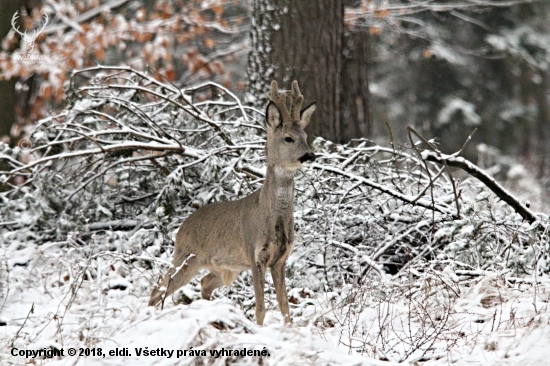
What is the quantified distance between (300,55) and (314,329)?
4446 millimetres

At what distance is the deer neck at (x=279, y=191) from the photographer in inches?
204

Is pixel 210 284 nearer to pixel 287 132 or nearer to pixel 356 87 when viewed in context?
pixel 287 132

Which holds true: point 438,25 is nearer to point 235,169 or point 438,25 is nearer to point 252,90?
point 252,90

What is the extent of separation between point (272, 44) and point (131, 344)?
5.19 metres

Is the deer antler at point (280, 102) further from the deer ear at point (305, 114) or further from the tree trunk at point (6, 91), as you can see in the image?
the tree trunk at point (6, 91)

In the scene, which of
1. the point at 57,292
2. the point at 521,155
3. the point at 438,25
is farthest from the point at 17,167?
the point at 521,155

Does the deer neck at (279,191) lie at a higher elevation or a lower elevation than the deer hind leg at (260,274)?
higher

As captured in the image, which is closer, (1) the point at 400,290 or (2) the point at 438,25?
(1) the point at 400,290

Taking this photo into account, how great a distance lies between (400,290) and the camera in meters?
5.38

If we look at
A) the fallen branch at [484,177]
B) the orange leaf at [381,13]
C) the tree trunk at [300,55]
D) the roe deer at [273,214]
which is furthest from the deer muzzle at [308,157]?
the orange leaf at [381,13]

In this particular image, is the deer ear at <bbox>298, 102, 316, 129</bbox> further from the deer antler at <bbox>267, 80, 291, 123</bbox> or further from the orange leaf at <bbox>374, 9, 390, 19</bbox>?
the orange leaf at <bbox>374, 9, 390, 19</bbox>

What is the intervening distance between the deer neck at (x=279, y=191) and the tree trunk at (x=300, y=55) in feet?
10.5

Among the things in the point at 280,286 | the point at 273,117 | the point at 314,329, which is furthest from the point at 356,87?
the point at 314,329

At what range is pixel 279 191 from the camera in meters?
5.20
